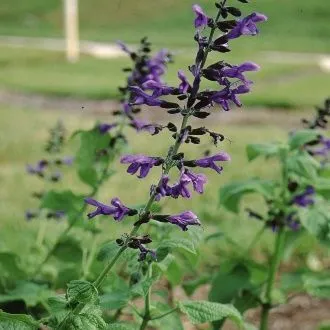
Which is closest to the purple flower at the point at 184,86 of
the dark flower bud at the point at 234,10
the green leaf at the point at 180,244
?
the dark flower bud at the point at 234,10

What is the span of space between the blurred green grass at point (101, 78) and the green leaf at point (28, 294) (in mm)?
7614

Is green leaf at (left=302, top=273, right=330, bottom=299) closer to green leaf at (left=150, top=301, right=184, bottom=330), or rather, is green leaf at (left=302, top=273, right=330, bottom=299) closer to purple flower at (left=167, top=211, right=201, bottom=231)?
green leaf at (left=150, top=301, right=184, bottom=330)

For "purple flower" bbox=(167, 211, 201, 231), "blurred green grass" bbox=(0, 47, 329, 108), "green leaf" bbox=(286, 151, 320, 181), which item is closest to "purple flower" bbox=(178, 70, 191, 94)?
"purple flower" bbox=(167, 211, 201, 231)

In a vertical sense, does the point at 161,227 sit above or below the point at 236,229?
above

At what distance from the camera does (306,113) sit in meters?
13.1

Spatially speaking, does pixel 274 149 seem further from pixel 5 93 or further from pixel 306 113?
pixel 5 93

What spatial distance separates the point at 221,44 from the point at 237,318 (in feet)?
2.90

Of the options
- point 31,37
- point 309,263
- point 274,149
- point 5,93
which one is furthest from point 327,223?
point 31,37

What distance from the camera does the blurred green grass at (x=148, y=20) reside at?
39.3 meters

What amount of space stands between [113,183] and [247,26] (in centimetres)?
503

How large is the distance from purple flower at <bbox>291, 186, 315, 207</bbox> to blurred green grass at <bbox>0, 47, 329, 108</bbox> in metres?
7.37

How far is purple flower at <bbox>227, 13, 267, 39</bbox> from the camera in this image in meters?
2.02

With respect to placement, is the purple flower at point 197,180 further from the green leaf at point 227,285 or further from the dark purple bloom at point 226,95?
the green leaf at point 227,285

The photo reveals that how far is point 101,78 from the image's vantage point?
18.0 meters
